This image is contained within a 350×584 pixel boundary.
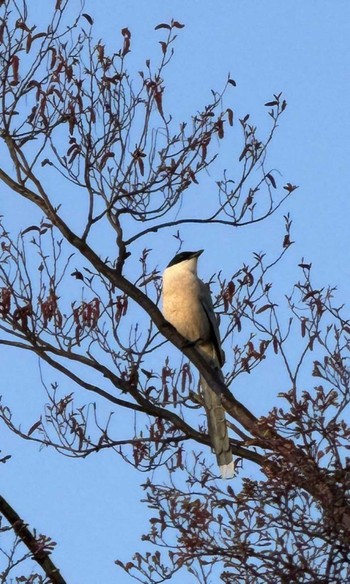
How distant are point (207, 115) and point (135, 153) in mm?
533

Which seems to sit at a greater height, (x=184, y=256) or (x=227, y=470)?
(x=184, y=256)

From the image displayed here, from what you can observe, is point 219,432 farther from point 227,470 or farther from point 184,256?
point 184,256

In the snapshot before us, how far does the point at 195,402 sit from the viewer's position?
25.5 ft

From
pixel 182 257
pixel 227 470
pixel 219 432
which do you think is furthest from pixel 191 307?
pixel 227 470

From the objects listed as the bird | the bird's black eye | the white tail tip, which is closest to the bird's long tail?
the white tail tip

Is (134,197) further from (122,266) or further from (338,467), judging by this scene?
(338,467)

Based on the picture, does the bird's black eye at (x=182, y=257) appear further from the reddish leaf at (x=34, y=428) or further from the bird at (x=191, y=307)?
the reddish leaf at (x=34, y=428)

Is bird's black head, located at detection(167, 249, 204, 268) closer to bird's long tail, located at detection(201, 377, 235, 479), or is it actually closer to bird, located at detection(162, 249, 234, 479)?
bird, located at detection(162, 249, 234, 479)

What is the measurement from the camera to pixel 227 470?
761 cm

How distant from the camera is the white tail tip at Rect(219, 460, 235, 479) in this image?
7547 millimetres

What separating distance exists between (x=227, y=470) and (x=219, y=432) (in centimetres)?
38

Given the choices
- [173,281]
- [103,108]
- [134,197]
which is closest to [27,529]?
[134,197]

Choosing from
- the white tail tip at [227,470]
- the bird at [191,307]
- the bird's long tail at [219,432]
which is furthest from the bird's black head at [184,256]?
the white tail tip at [227,470]

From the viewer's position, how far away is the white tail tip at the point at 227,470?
7.55 meters
